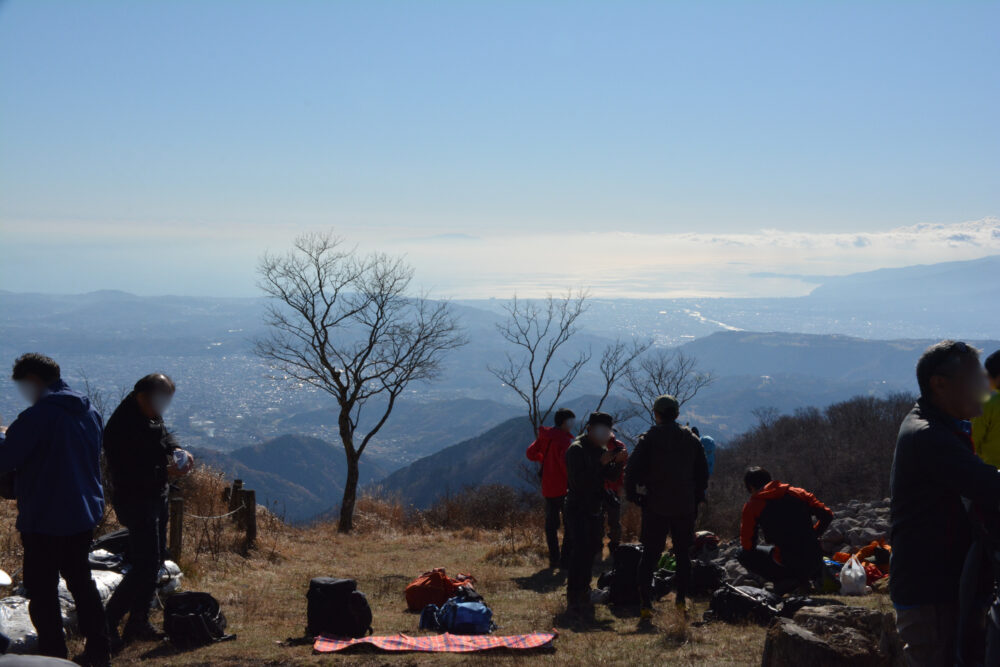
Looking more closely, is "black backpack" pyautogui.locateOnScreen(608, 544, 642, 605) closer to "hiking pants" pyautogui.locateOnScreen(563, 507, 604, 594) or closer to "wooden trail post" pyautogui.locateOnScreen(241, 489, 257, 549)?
"hiking pants" pyautogui.locateOnScreen(563, 507, 604, 594)

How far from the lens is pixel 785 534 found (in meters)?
7.28

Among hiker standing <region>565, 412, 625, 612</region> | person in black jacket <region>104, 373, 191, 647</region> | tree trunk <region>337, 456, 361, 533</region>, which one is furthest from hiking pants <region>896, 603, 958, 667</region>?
tree trunk <region>337, 456, 361, 533</region>

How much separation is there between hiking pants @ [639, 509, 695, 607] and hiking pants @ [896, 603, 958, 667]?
12.7 ft

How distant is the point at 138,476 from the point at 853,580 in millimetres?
6826

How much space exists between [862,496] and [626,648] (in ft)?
58.2

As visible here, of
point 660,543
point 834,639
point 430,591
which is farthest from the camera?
point 430,591

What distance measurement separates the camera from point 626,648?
5.98 m

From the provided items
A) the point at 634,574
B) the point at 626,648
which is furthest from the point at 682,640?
the point at 634,574

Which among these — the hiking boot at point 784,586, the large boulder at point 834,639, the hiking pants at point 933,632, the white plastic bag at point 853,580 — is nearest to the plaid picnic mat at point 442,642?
the large boulder at point 834,639

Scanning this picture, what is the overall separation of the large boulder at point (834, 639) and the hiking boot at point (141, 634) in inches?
186

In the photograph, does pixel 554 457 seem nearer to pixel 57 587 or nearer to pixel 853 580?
pixel 853 580

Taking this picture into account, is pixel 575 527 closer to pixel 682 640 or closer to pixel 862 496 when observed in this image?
pixel 682 640

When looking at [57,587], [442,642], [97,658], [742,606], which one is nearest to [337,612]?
[442,642]

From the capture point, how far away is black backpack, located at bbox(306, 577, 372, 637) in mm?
6352
